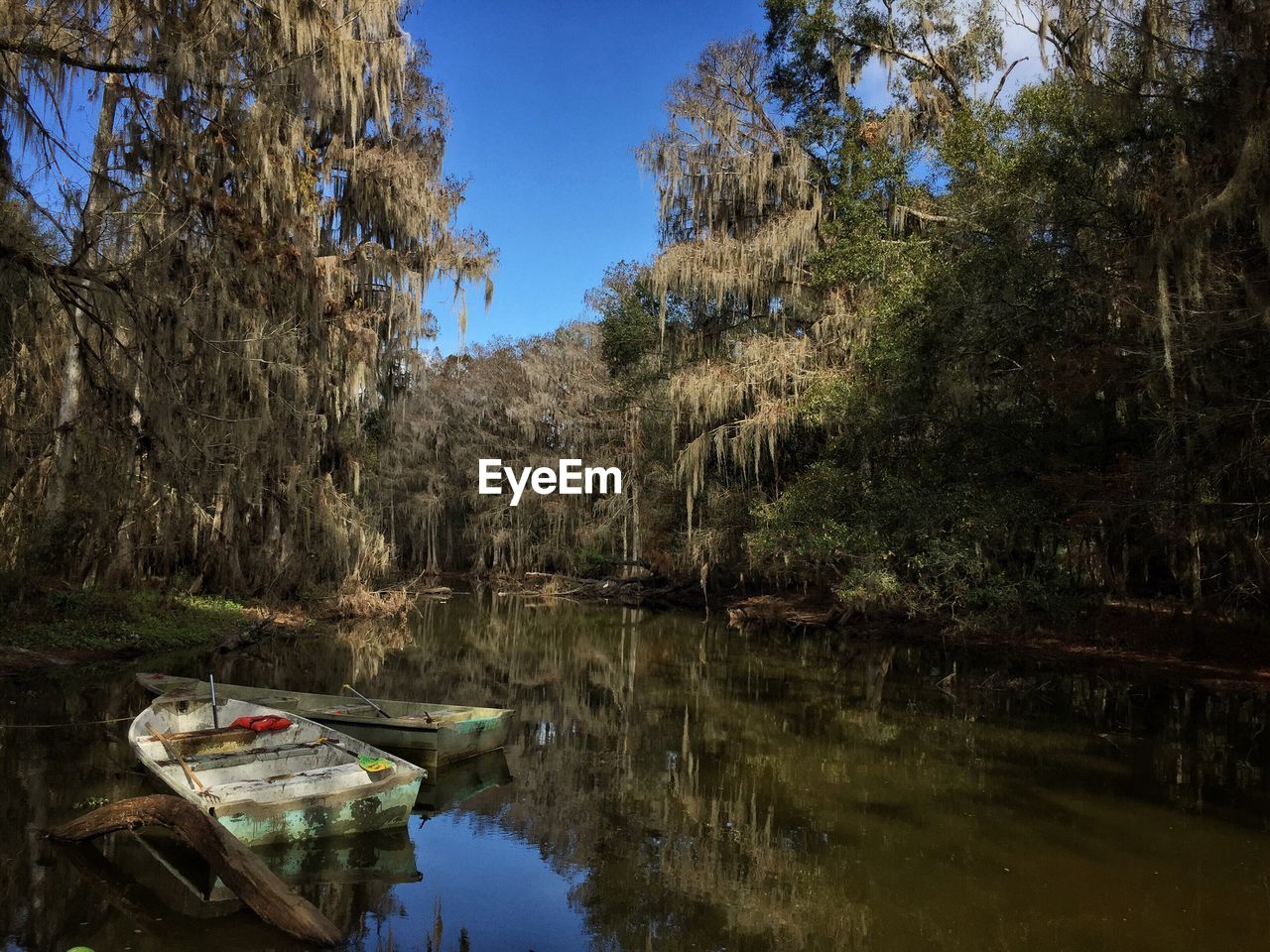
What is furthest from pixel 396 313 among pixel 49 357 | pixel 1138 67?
pixel 1138 67

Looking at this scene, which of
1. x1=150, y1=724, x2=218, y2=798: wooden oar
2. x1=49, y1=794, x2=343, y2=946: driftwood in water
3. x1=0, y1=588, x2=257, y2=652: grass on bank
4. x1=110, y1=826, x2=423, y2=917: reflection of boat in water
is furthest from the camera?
x1=0, y1=588, x2=257, y2=652: grass on bank

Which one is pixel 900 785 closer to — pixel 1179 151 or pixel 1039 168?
pixel 1179 151

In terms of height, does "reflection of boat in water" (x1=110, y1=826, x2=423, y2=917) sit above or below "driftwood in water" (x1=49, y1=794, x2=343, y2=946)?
below

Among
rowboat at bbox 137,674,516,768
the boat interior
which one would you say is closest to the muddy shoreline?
rowboat at bbox 137,674,516,768

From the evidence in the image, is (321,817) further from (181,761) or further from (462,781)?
(462,781)

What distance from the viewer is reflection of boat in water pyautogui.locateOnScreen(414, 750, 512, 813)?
680 centimetres

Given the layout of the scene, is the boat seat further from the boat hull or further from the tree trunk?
the tree trunk

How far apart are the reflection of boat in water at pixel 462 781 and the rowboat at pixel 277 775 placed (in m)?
0.74

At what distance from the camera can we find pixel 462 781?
7438 millimetres

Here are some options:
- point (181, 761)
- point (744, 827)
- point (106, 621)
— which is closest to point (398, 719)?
point (181, 761)

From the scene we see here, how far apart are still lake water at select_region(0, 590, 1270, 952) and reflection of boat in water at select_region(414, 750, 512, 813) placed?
0.12 ft

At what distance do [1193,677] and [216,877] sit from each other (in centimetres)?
1203

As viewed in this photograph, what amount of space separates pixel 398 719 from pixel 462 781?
0.79 meters

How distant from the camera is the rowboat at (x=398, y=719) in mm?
7445
